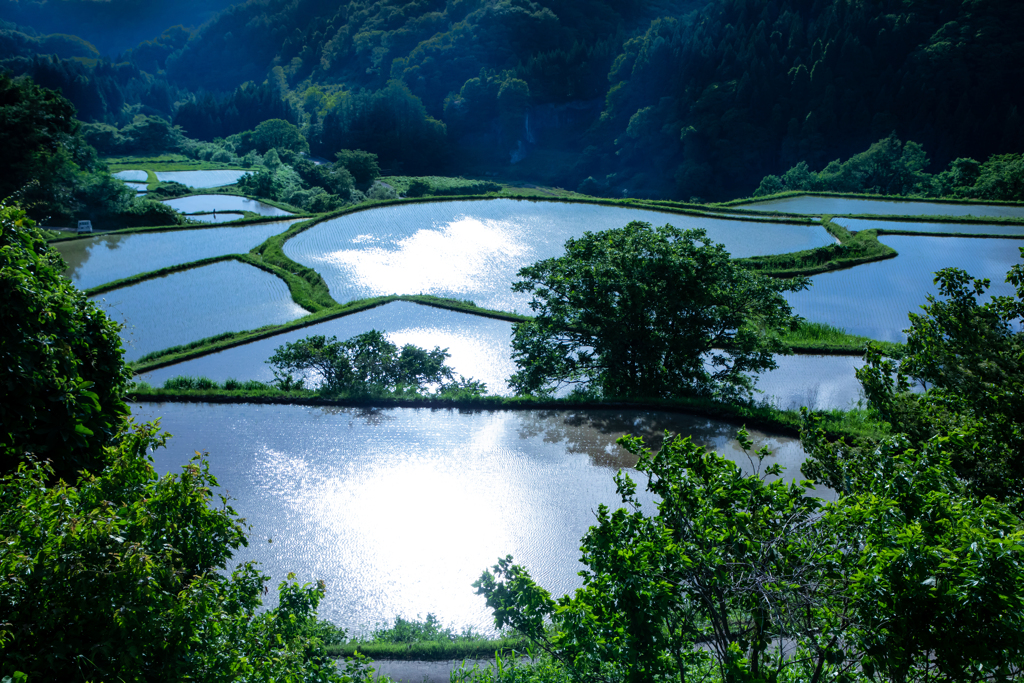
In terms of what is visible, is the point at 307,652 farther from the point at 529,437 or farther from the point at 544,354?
the point at 544,354

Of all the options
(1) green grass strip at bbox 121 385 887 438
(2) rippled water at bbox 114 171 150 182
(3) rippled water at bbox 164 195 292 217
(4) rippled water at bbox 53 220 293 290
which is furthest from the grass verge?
(2) rippled water at bbox 114 171 150 182

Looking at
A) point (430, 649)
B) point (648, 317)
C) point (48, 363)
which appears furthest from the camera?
point (648, 317)

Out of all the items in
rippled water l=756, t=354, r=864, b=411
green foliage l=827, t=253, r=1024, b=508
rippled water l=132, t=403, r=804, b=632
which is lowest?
rippled water l=132, t=403, r=804, b=632

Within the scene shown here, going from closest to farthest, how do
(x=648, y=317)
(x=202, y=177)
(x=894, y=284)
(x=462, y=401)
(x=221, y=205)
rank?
(x=462, y=401), (x=648, y=317), (x=894, y=284), (x=221, y=205), (x=202, y=177)

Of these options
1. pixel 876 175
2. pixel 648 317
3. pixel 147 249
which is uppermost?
pixel 876 175

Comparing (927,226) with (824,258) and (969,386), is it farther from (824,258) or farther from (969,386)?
(969,386)

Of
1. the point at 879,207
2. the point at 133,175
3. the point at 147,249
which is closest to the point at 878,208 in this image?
the point at 879,207

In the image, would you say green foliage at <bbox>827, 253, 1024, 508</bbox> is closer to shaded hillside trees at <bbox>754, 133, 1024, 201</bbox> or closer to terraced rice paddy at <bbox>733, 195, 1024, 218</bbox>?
terraced rice paddy at <bbox>733, 195, 1024, 218</bbox>
